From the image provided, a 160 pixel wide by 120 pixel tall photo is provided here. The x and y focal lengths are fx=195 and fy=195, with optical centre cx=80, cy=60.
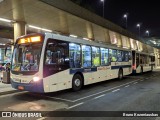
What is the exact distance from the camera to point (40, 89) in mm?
8672

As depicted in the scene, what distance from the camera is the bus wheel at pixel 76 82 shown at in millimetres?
11041

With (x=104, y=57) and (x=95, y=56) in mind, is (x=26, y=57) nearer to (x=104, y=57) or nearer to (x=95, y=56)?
(x=95, y=56)

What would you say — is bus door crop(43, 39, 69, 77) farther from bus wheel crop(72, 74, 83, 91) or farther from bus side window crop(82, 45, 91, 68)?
bus side window crop(82, 45, 91, 68)

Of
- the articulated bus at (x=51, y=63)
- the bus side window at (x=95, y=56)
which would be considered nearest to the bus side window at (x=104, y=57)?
the bus side window at (x=95, y=56)

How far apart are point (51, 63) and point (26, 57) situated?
1247 mm

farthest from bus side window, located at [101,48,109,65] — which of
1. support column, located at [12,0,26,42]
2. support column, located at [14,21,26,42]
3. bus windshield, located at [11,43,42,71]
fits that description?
support column, located at [14,21,26,42]

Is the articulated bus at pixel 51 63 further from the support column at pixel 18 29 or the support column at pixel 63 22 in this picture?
the support column at pixel 18 29

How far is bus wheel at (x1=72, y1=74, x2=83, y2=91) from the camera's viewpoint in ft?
36.2

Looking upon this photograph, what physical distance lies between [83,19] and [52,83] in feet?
43.3

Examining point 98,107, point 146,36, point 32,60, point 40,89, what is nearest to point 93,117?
point 98,107

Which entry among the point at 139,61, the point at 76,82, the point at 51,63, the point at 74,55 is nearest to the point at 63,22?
the point at 74,55

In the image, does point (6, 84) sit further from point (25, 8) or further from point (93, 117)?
point (93, 117)

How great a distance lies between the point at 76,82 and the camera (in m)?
11.3

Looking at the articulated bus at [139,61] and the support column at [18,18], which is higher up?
the support column at [18,18]
